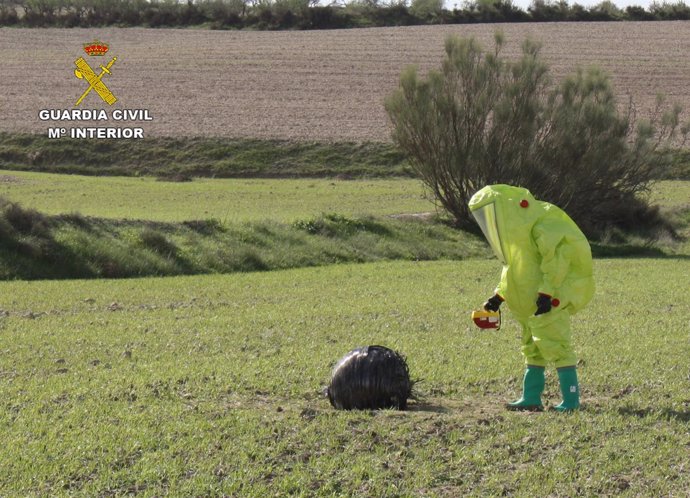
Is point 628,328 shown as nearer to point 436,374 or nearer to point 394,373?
point 436,374

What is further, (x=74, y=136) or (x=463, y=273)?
(x=74, y=136)

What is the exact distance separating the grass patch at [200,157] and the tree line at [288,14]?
42798mm

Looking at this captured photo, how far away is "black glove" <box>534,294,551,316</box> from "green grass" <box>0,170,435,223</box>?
68.0ft

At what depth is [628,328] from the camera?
16.1m

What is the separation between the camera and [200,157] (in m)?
56.1

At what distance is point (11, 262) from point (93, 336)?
10058mm

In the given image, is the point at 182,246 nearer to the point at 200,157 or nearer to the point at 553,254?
the point at 553,254

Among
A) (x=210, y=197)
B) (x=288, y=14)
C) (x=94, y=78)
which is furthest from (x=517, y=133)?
(x=288, y=14)

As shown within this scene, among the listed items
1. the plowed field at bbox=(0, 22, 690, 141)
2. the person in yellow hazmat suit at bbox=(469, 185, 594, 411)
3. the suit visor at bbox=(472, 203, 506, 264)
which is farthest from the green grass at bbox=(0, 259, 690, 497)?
the plowed field at bbox=(0, 22, 690, 141)

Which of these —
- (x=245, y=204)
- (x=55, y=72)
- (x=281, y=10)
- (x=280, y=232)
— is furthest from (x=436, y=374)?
(x=281, y=10)

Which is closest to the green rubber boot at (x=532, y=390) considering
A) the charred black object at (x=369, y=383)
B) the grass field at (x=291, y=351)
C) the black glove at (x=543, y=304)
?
the grass field at (x=291, y=351)

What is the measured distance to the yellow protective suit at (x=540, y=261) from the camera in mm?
9625

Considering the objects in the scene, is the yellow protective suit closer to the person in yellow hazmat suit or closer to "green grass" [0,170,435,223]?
the person in yellow hazmat suit

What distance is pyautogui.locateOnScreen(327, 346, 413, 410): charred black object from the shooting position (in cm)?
1009
